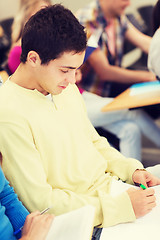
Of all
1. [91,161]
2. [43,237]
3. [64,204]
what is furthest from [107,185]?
[43,237]

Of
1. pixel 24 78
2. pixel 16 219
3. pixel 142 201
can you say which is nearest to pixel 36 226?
pixel 16 219

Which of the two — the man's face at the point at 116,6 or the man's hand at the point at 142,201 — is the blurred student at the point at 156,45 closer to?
the man's face at the point at 116,6

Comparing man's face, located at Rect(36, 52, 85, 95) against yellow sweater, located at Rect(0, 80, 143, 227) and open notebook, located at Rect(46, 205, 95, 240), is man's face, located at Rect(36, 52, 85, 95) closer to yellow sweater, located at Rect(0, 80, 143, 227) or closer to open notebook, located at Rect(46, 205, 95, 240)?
yellow sweater, located at Rect(0, 80, 143, 227)

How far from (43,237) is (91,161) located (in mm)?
→ 356

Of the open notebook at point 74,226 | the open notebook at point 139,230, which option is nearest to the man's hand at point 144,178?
the open notebook at point 139,230

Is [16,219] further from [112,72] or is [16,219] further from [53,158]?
[112,72]

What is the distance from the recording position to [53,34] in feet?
3.05

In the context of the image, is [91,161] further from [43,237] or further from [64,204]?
[43,237]

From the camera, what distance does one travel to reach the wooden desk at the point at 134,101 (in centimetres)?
168

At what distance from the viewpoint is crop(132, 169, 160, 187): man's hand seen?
1.13m

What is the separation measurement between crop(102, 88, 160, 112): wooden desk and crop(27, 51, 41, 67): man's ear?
0.80 meters

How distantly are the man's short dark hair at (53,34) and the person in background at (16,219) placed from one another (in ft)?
1.23

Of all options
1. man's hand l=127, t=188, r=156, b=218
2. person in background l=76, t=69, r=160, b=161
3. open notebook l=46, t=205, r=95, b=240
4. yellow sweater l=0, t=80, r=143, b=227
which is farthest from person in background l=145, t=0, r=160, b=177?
open notebook l=46, t=205, r=95, b=240

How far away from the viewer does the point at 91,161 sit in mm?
1100
